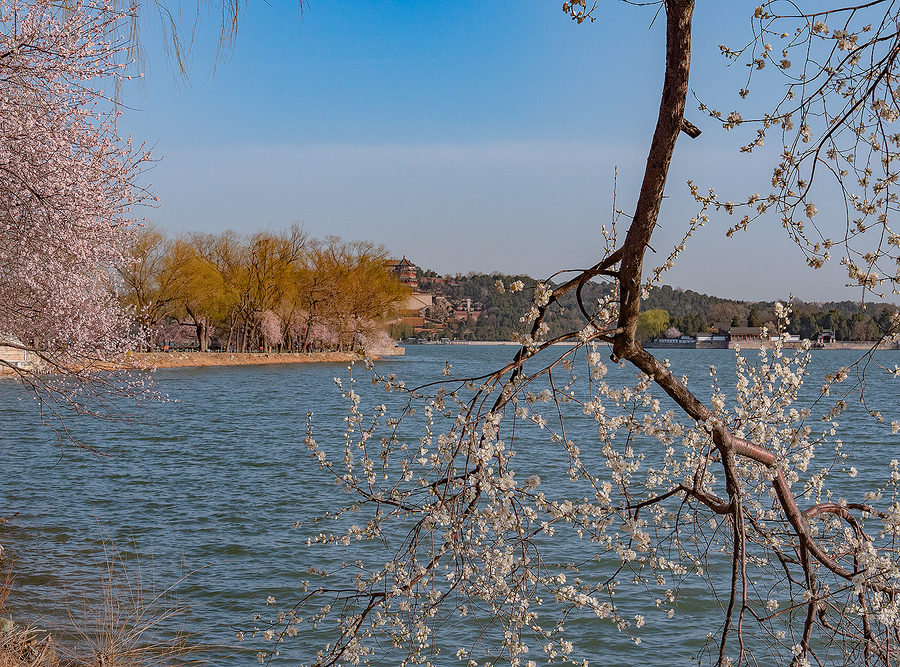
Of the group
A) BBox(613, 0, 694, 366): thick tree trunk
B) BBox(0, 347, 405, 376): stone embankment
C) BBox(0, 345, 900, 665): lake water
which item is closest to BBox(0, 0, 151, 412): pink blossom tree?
BBox(0, 345, 900, 665): lake water

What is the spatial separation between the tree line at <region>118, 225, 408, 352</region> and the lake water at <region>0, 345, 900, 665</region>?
29708mm

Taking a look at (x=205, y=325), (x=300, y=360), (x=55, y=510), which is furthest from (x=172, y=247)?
(x=55, y=510)

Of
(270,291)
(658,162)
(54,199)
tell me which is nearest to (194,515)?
(54,199)

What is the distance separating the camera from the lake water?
27.8 ft

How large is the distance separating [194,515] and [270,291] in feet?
174

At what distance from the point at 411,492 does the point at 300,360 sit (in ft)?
238

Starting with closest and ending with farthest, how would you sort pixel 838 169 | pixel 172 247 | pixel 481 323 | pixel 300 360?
pixel 838 169 → pixel 172 247 → pixel 300 360 → pixel 481 323

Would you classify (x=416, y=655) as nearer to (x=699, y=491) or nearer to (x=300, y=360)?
(x=699, y=491)

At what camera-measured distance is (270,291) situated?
2559 inches

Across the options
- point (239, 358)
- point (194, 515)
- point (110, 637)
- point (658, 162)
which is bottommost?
point (239, 358)

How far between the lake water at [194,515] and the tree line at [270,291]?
1170 inches

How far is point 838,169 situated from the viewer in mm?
2941

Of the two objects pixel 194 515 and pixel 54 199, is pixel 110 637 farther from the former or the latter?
pixel 194 515

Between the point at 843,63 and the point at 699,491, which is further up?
the point at 843,63
